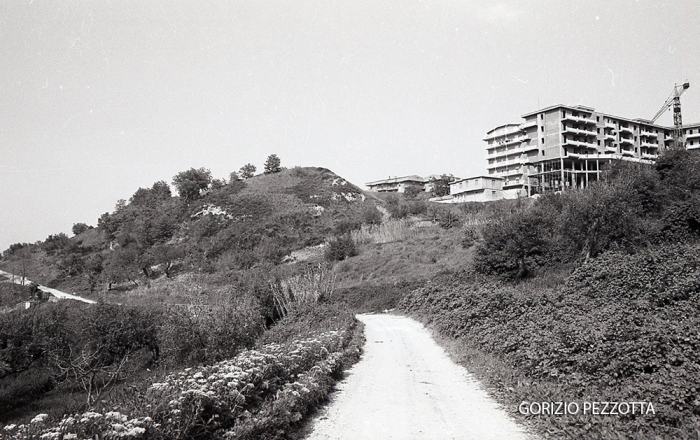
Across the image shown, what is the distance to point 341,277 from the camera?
147 feet

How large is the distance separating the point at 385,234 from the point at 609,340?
164 ft

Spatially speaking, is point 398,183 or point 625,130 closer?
point 625,130

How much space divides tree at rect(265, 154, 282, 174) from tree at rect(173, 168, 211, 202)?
1806 centimetres

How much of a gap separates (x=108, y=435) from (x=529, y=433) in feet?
19.0

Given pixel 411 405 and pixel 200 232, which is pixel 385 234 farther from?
pixel 411 405

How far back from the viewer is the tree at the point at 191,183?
101 meters

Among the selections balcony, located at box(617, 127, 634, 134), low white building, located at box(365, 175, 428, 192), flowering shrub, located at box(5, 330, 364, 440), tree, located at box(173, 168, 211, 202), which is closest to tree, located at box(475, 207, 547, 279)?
flowering shrub, located at box(5, 330, 364, 440)

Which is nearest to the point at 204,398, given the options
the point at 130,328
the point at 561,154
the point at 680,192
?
the point at 130,328

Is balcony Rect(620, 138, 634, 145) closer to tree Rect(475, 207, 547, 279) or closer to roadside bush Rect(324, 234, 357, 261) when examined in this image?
roadside bush Rect(324, 234, 357, 261)

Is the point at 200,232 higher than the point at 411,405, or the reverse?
the point at 200,232

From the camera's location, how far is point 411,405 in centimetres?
890

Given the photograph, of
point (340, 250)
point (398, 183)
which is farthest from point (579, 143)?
point (398, 183)

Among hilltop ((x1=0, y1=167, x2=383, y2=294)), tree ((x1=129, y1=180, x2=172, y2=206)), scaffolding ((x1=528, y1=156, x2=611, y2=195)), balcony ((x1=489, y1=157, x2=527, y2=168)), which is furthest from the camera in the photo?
tree ((x1=129, y1=180, x2=172, y2=206))

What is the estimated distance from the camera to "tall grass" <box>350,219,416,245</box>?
57.8 meters
